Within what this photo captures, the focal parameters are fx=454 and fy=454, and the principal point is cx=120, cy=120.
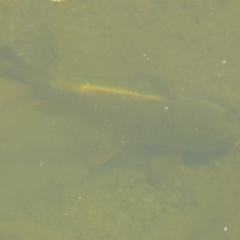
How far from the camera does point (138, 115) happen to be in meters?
5.54

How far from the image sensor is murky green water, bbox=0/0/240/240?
548cm

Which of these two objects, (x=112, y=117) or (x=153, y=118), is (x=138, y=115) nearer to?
(x=153, y=118)

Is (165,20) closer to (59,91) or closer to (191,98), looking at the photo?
(191,98)

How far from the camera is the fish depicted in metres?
5.54

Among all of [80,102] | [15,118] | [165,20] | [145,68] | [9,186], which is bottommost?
[9,186]

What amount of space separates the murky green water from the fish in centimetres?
3

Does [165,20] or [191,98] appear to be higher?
[165,20]

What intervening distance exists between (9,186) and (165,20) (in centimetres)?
284

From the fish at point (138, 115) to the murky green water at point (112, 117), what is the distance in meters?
0.03

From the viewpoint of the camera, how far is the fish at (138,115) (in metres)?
5.54

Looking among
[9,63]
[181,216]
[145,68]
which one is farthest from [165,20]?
[181,216]

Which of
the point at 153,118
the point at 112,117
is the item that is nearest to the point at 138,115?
the point at 153,118

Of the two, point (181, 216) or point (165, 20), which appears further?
point (165, 20)

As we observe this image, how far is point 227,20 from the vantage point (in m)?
5.75
